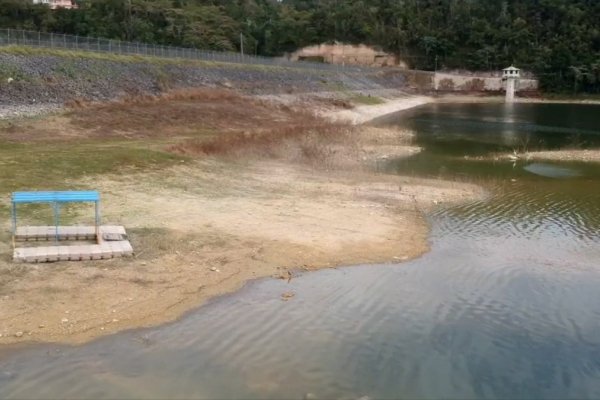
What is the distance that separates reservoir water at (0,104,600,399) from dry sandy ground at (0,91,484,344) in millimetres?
686

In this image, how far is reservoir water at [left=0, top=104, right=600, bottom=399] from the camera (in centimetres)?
889

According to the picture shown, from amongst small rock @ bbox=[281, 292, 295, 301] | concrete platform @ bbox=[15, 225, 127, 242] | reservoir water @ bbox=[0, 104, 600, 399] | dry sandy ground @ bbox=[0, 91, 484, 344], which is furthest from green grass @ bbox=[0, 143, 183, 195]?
reservoir water @ bbox=[0, 104, 600, 399]

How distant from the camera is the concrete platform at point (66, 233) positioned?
45.7ft

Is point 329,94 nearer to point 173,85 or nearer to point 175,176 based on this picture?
point 173,85

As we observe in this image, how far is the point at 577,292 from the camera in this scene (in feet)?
45.3

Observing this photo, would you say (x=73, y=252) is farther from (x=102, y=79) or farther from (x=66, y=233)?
(x=102, y=79)

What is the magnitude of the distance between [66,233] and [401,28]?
161 meters

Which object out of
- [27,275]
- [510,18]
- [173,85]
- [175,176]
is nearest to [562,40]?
[510,18]

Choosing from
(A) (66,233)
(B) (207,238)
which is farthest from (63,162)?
(B) (207,238)

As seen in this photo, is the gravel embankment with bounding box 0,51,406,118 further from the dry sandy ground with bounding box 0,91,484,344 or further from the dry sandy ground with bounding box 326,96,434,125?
the dry sandy ground with bounding box 0,91,484,344

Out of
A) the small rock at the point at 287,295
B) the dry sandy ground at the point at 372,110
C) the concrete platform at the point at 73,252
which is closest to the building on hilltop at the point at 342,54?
the dry sandy ground at the point at 372,110

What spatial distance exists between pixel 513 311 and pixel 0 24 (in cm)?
15988

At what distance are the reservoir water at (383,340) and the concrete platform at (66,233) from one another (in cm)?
385

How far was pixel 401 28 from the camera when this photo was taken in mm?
164375
